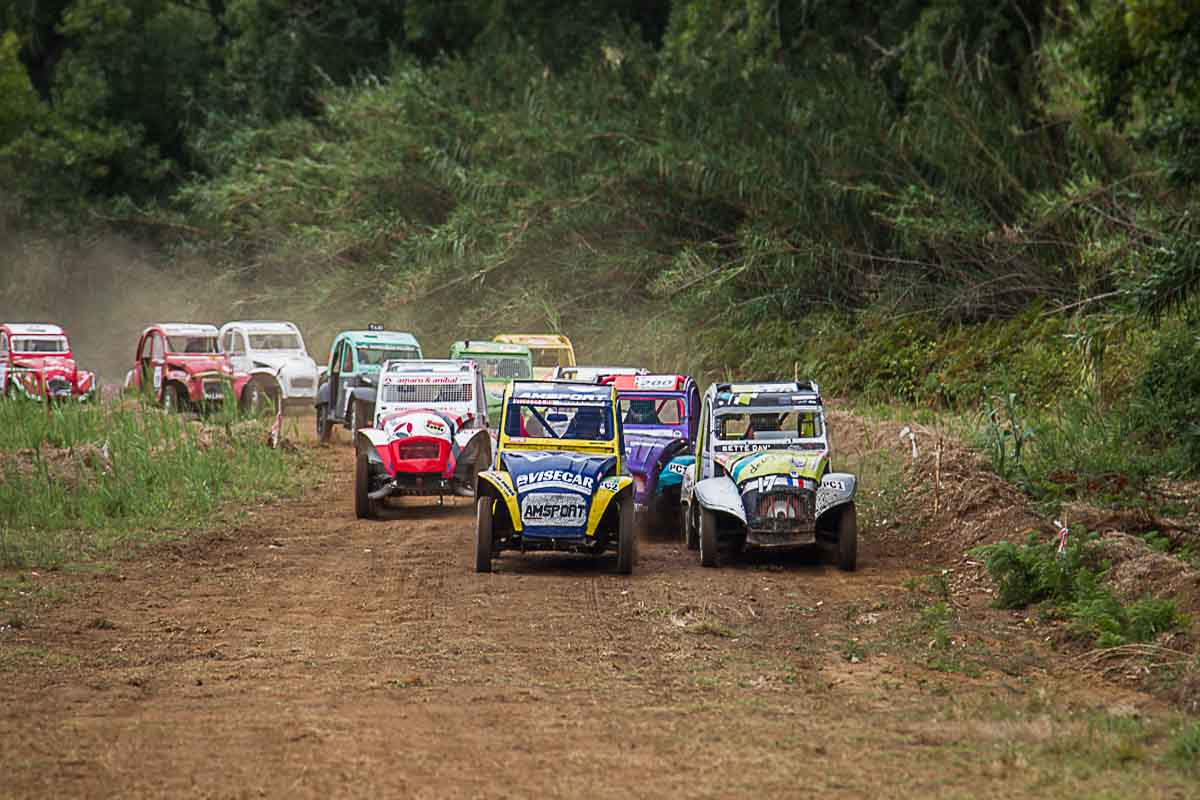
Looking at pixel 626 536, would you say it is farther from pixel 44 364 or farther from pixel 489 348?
pixel 44 364

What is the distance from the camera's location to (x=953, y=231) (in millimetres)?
26188

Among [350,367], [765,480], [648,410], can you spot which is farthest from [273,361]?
[765,480]

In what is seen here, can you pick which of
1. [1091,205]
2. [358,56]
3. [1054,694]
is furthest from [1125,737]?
[358,56]

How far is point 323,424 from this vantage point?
82.2ft

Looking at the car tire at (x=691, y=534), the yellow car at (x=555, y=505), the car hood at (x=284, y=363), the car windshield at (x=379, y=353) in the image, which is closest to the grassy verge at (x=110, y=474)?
the car windshield at (x=379, y=353)

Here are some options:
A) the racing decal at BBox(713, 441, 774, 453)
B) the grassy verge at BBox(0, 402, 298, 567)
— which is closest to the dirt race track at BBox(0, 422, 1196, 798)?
the racing decal at BBox(713, 441, 774, 453)

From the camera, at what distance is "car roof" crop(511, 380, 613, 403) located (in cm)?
1505

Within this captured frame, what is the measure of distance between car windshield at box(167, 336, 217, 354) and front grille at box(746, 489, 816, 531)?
707 inches

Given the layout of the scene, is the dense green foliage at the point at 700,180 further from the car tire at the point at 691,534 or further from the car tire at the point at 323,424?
the car tire at the point at 323,424

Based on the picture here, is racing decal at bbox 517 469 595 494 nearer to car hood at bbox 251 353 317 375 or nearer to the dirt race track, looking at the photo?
the dirt race track

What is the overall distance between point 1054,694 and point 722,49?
1030 inches

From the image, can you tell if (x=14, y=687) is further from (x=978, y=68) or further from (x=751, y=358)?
(x=978, y=68)

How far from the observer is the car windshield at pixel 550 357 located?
26.3 m

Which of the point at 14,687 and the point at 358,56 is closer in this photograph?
the point at 14,687
